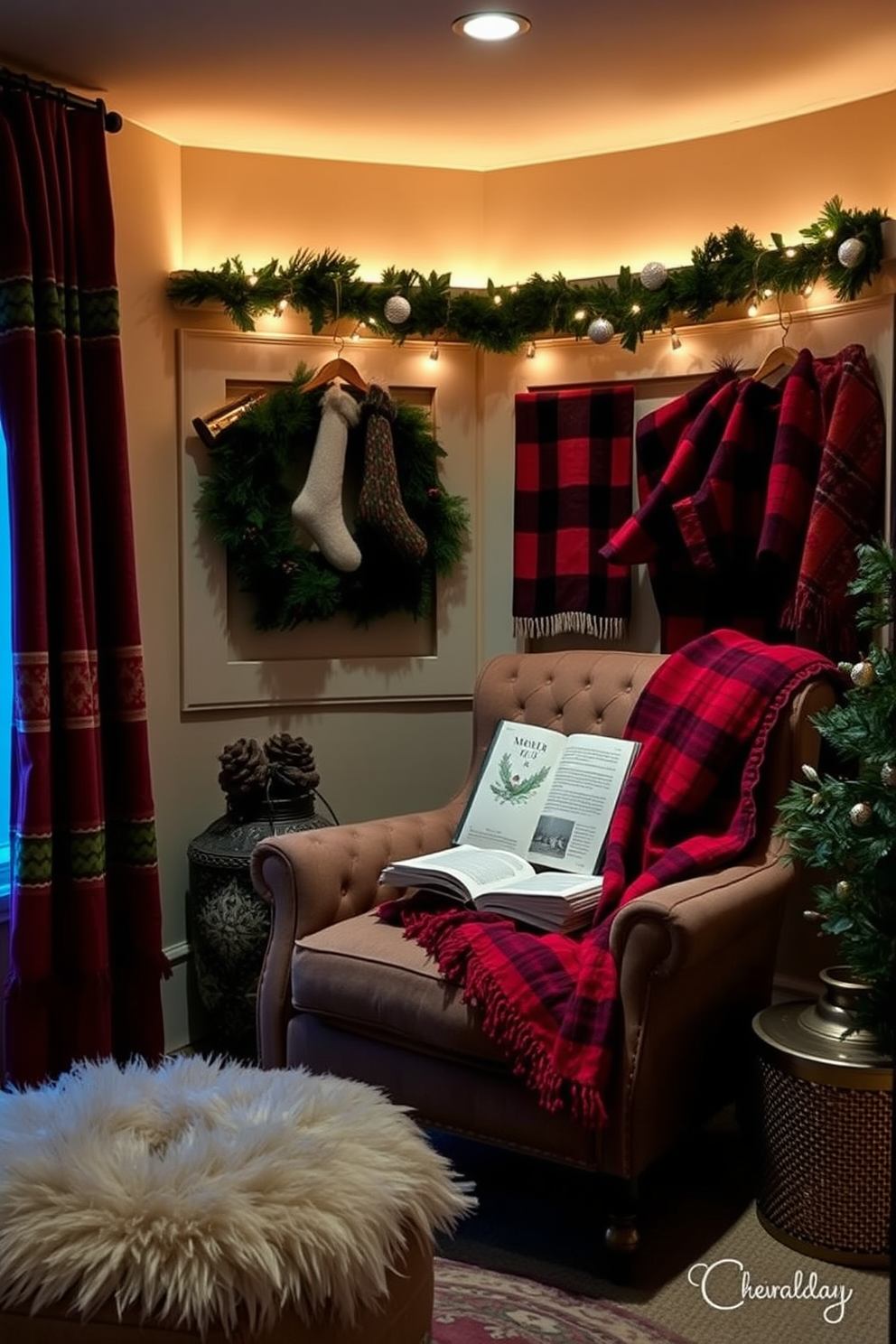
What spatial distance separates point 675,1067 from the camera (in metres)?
2.33

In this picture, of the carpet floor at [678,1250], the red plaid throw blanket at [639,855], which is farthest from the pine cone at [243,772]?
the carpet floor at [678,1250]

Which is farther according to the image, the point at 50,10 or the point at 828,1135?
the point at 50,10

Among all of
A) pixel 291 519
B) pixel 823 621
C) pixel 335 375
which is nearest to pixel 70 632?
pixel 291 519

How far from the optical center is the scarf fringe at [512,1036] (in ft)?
7.14

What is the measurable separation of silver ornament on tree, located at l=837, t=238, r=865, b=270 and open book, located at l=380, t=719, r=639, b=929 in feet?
3.77

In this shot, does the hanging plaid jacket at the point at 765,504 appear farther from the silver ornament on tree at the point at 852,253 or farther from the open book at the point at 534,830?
the open book at the point at 534,830

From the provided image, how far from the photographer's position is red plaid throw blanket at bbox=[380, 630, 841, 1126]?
221 centimetres

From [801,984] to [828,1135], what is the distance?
909 millimetres

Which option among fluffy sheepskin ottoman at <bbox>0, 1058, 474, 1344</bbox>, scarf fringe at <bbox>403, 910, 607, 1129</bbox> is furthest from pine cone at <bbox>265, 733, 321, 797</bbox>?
fluffy sheepskin ottoman at <bbox>0, 1058, 474, 1344</bbox>

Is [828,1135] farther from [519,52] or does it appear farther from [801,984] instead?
[519,52]

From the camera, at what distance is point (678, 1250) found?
92.8 inches

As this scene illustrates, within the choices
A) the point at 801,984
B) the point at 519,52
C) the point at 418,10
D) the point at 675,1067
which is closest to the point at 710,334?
the point at 519,52

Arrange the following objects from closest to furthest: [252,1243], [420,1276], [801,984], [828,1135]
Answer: [252,1243]
[420,1276]
[828,1135]
[801,984]

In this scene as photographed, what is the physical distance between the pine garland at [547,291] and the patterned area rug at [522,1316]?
214cm
